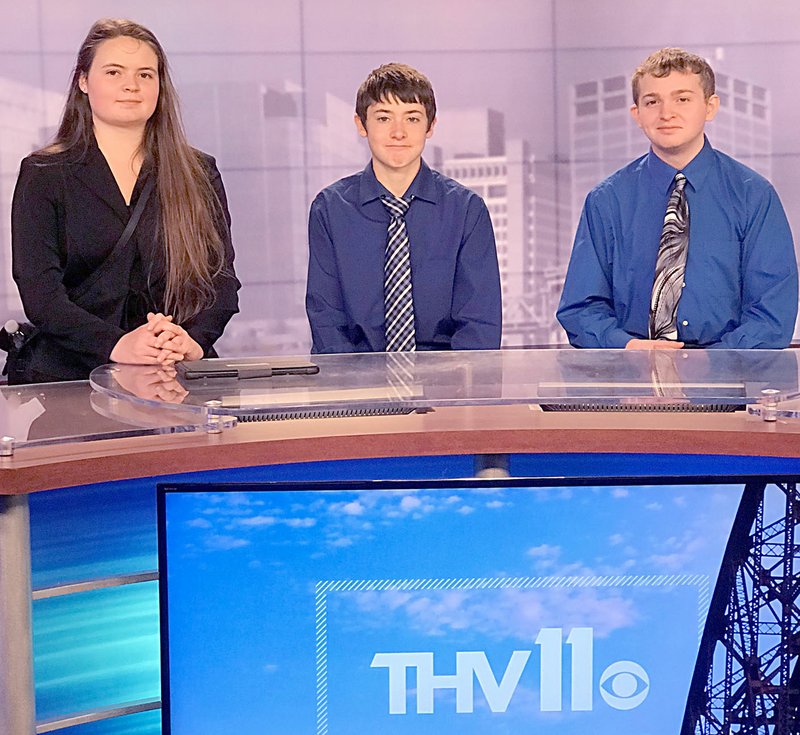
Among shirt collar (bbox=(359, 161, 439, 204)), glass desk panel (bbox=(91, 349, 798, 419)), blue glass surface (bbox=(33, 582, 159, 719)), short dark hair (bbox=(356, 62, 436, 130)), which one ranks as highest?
short dark hair (bbox=(356, 62, 436, 130))

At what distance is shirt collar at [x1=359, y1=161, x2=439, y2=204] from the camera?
2.90 meters

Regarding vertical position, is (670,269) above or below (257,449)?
above

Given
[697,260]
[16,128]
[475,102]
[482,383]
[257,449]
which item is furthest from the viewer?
[475,102]

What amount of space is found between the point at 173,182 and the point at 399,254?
1.83 feet

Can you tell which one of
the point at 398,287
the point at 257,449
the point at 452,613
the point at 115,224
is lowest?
the point at 452,613

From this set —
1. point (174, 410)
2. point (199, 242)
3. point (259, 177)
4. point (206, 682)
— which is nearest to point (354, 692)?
point (206, 682)

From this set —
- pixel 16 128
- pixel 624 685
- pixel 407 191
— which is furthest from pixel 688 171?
pixel 16 128

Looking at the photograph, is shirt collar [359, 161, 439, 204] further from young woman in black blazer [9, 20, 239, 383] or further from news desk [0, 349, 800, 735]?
news desk [0, 349, 800, 735]

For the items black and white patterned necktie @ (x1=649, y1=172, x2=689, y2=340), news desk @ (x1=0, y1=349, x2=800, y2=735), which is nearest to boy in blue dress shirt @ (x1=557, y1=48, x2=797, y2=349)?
black and white patterned necktie @ (x1=649, y1=172, x2=689, y2=340)

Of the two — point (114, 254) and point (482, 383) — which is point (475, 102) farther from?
point (482, 383)

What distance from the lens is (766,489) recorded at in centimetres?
144

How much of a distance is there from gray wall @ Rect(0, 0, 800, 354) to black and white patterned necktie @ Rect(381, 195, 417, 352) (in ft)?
7.54

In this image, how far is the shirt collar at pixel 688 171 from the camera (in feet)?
9.24

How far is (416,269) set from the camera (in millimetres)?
2848
